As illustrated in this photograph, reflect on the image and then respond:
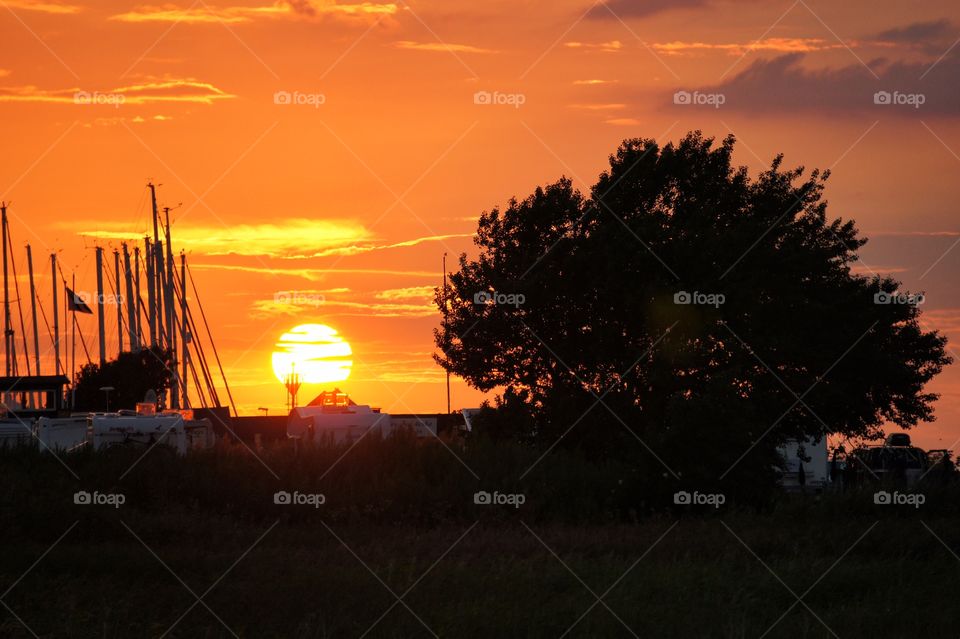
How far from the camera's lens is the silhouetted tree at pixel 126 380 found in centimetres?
9619

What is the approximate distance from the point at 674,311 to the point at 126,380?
179 feet

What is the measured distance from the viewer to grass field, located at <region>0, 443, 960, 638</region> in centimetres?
2342

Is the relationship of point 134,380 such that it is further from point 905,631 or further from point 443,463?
point 905,631

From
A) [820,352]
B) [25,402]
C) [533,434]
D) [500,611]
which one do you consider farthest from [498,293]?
[500,611]

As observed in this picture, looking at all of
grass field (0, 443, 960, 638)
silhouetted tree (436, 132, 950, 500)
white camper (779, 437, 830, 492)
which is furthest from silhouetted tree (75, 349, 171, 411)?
grass field (0, 443, 960, 638)

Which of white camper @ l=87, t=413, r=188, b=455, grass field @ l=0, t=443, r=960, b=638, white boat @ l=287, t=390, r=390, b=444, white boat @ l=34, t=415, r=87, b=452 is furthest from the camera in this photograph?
white boat @ l=287, t=390, r=390, b=444

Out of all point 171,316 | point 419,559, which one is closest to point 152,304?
point 171,316

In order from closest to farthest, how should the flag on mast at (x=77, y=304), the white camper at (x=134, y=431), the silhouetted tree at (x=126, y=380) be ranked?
the white camper at (x=134, y=431)
the flag on mast at (x=77, y=304)
the silhouetted tree at (x=126, y=380)

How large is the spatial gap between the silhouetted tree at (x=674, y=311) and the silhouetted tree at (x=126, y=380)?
4314 cm

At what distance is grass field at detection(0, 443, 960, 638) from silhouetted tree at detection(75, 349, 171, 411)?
57.8 meters

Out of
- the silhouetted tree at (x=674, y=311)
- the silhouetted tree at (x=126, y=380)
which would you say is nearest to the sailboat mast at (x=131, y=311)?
the silhouetted tree at (x=126, y=380)

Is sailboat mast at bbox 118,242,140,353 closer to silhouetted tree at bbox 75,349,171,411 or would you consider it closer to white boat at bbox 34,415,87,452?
silhouetted tree at bbox 75,349,171,411

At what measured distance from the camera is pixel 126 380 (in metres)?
96.6

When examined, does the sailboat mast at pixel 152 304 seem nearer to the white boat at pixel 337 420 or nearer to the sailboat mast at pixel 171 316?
the sailboat mast at pixel 171 316
